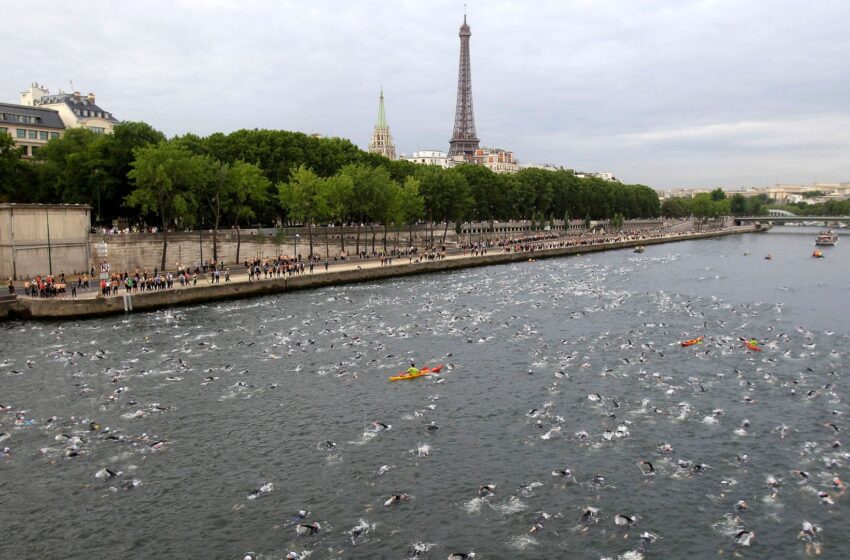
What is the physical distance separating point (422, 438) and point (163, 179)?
5618 cm

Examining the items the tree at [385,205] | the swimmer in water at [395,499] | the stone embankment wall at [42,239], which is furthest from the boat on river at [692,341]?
the tree at [385,205]

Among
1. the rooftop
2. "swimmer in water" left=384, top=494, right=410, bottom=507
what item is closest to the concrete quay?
"swimmer in water" left=384, top=494, right=410, bottom=507

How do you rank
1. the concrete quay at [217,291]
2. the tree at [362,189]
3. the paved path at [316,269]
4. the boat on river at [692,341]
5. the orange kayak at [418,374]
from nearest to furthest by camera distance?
1. the orange kayak at [418,374]
2. the boat on river at [692,341]
3. the concrete quay at [217,291]
4. the paved path at [316,269]
5. the tree at [362,189]

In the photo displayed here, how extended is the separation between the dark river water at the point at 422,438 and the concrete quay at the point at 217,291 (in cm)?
224

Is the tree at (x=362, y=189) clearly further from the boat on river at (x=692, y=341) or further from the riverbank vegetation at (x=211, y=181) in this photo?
the boat on river at (x=692, y=341)

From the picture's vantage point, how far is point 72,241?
2726 inches

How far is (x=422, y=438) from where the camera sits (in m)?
30.0

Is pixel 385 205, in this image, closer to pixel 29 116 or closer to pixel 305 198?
pixel 305 198

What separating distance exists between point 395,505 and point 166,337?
31.5 m

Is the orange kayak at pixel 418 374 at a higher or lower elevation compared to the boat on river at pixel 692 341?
lower

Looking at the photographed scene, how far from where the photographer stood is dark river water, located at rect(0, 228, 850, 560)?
21781mm

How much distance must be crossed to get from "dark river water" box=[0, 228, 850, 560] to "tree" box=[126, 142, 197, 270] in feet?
Result: 80.1

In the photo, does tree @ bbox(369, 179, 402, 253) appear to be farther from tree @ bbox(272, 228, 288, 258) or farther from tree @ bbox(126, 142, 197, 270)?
tree @ bbox(126, 142, 197, 270)

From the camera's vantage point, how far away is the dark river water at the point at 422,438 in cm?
2178
